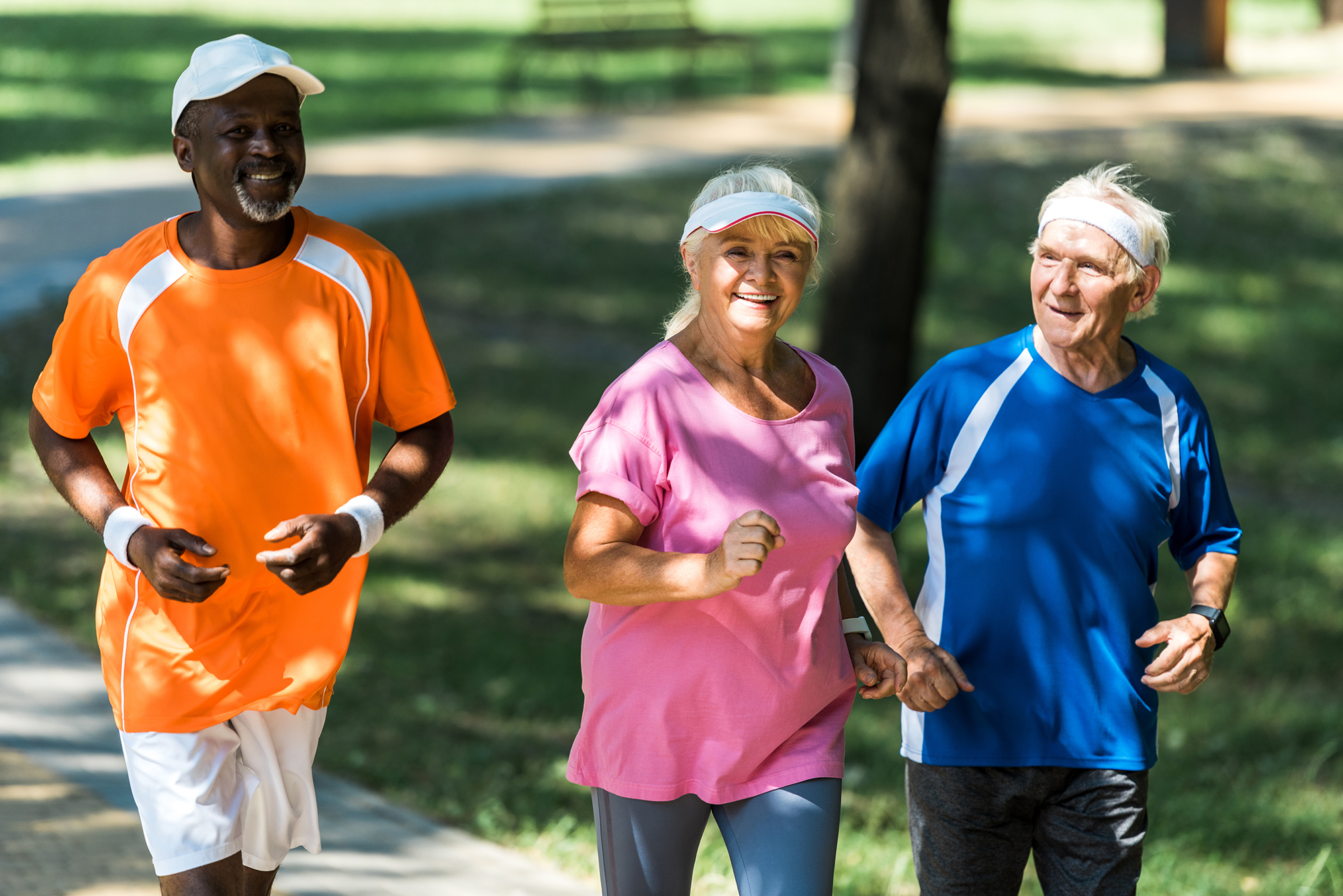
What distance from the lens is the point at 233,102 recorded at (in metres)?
2.89

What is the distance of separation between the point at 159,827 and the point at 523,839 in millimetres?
2170

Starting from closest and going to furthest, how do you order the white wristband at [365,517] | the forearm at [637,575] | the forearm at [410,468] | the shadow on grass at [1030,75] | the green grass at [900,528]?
the forearm at [637,575]
the white wristband at [365,517]
the forearm at [410,468]
the green grass at [900,528]
the shadow on grass at [1030,75]

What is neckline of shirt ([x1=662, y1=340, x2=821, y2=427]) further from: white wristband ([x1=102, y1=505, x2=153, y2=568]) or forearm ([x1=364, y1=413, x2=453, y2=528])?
white wristband ([x1=102, y1=505, x2=153, y2=568])

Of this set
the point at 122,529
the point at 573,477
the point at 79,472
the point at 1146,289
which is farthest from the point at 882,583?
the point at 573,477

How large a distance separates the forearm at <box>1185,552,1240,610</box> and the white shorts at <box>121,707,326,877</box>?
5.98ft

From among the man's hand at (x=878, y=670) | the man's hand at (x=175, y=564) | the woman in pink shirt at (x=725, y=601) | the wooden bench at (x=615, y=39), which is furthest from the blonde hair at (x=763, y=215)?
the wooden bench at (x=615, y=39)

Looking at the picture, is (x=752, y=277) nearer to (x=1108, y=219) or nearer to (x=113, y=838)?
(x=1108, y=219)

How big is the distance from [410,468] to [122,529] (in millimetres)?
559

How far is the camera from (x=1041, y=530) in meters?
3.09

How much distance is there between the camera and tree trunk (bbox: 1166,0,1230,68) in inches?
744

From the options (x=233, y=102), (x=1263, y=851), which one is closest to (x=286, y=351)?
(x=233, y=102)

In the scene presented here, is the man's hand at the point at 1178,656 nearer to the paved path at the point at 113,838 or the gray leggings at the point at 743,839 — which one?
the gray leggings at the point at 743,839

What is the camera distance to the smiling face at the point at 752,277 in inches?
113

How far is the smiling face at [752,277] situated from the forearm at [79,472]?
1217mm
